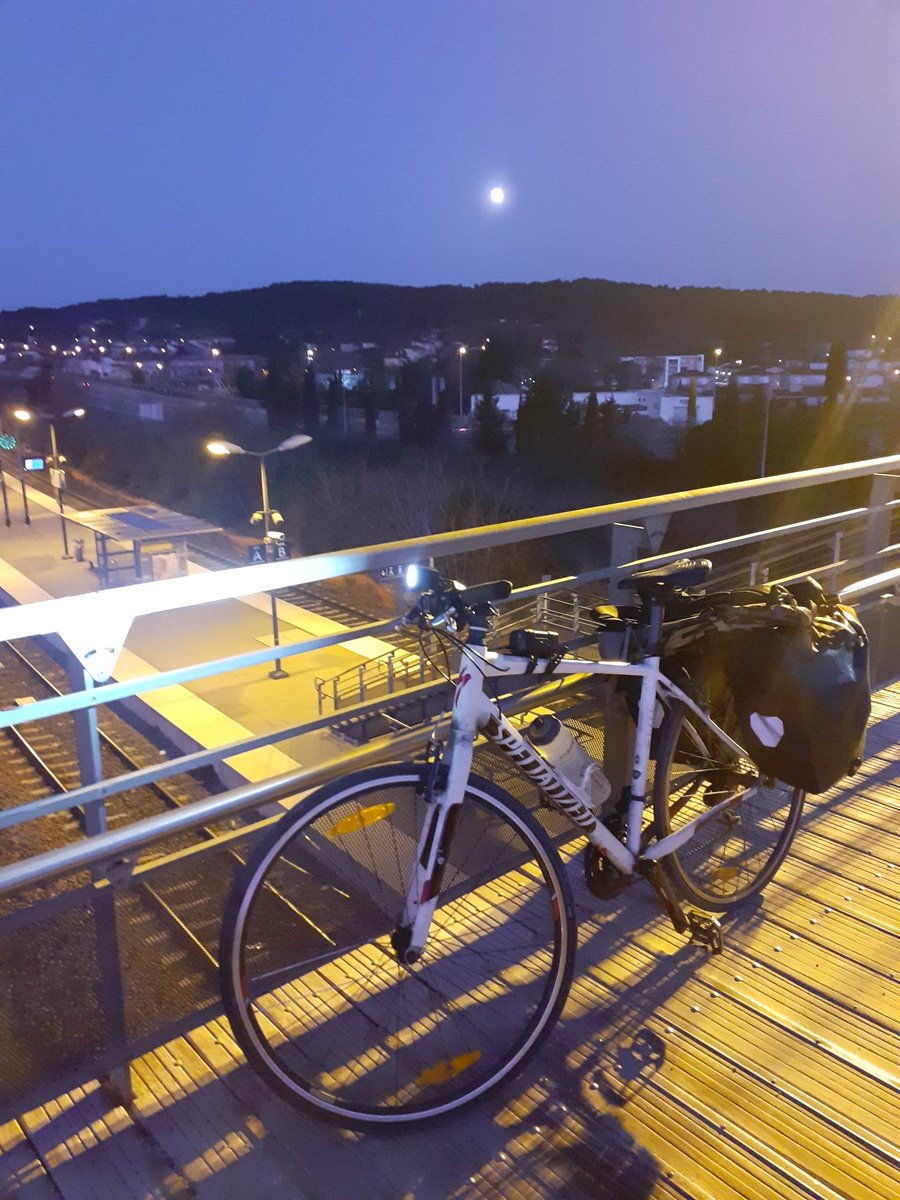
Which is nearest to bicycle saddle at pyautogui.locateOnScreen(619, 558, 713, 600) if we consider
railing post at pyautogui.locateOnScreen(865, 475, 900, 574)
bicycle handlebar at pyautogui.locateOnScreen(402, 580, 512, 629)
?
bicycle handlebar at pyautogui.locateOnScreen(402, 580, 512, 629)

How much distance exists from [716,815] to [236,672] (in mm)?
14580

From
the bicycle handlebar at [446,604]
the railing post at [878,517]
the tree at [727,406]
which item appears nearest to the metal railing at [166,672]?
the bicycle handlebar at [446,604]

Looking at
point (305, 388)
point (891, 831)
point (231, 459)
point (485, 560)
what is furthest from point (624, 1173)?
point (305, 388)

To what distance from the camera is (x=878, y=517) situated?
4148 mm

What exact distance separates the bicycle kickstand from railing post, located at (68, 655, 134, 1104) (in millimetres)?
1215

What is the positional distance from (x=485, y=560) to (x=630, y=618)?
23.0m

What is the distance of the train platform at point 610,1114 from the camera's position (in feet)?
5.49

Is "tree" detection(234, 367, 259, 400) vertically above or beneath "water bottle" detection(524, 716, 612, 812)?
beneath

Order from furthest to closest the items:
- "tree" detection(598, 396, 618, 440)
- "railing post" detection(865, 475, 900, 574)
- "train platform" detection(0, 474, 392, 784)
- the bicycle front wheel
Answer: "tree" detection(598, 396, 618, 440)
"train platform" detection(0, 474, 392, 784)
"railing post" detection(865, 475, 900, 574)
the bicycle front wheel

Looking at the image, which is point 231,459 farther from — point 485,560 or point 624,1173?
point 624,1173

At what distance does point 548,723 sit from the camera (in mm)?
1938

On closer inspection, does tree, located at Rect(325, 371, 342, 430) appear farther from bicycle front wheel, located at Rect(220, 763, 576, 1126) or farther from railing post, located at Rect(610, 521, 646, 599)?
bicycle front wheel, located at Rect(220, 763, 576, 1126)

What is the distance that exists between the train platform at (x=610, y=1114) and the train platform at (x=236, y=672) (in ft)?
26.3

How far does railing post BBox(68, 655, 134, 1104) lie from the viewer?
1.75m
